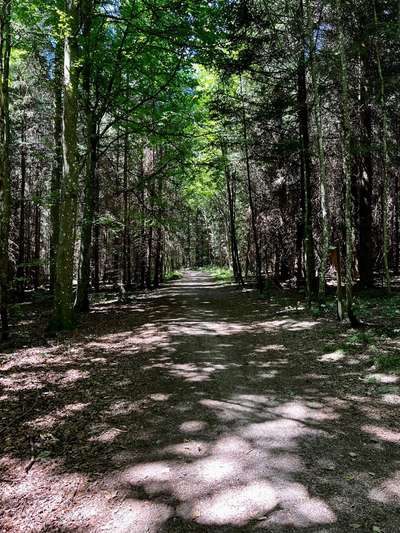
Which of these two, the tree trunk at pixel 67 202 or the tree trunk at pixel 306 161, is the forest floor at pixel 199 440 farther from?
the tree trunk at pixel 306 161

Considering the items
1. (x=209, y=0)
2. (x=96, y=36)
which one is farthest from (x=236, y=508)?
(x=96, y=36)

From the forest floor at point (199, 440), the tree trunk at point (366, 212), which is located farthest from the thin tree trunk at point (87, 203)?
the tree trunk at point (366, 212)

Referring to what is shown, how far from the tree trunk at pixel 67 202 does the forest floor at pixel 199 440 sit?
7.67ft

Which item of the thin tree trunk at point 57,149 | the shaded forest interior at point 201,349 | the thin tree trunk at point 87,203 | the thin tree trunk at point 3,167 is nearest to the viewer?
the shaded forest interior at point 201,349

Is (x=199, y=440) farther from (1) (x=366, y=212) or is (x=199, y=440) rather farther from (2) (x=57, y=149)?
(2) (x=57, y=149)

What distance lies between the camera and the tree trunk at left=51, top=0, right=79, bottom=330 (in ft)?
34.4

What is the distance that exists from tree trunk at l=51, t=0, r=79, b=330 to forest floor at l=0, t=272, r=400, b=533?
92.0 inches

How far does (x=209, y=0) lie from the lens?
10.3 m

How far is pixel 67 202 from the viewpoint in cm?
1054

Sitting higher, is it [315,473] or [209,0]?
[209,0]

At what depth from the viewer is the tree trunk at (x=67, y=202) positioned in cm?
1048

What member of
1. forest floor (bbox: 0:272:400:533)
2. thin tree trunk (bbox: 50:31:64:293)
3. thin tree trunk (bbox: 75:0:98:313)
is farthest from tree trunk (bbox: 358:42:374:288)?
thin tree trunk (bbox: 50:31:64:293)

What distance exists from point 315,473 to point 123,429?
7.47 ft

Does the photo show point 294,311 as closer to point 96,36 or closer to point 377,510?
point 377,510
